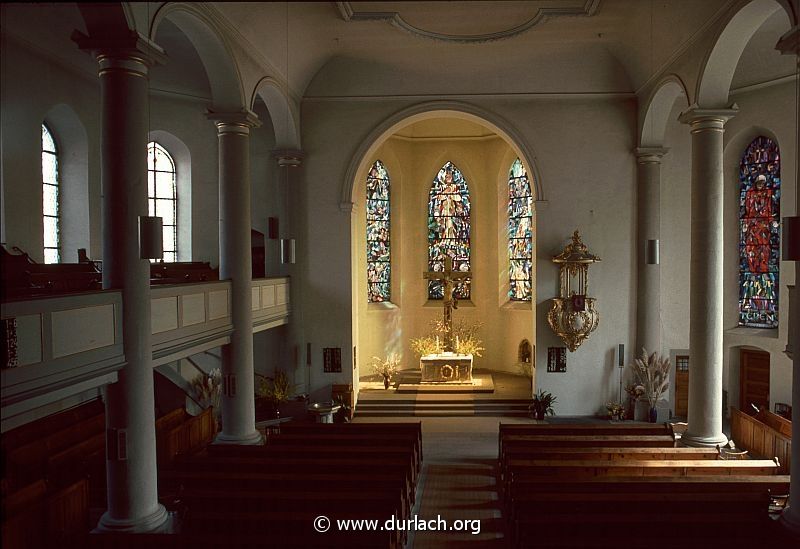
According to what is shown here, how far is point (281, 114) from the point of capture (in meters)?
16.1

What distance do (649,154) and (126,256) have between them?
43.3ft

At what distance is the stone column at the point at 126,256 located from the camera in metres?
8.17

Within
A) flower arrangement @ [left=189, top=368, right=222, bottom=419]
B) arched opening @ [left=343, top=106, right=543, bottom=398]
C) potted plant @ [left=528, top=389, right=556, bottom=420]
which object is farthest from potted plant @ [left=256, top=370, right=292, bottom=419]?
potted plant @ [left=528, top=389, right=556, bottom=420]

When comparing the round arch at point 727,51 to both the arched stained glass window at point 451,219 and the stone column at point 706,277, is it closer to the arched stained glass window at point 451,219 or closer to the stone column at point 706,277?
the stone column at point 706,277

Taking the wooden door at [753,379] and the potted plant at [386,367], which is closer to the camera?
the wooden door at [753,379]

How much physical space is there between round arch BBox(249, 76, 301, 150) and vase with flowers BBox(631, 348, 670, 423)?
10.6 m

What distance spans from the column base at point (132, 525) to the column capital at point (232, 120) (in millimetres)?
7104

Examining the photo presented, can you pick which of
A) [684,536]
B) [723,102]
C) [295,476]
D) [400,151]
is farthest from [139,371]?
[400,151]

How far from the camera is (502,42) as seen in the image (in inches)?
611

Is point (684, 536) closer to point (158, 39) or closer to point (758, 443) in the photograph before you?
point (758, 443)

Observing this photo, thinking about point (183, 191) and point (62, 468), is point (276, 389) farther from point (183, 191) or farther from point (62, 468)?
point (62, 468)

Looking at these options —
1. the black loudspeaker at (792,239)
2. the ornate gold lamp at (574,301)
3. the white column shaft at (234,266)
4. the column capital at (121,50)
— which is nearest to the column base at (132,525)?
the white column shaft at (234,266)

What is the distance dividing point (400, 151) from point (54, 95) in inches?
429

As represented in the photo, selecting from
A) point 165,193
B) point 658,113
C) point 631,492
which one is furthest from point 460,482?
point 165,193
